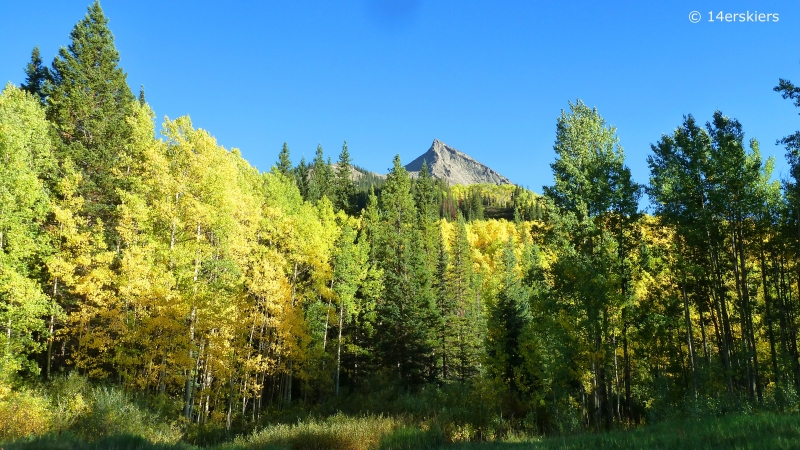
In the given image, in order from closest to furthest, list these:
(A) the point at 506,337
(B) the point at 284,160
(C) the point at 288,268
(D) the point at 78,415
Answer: (D) the point at 78,415 → (C) the point at 288,268 → (A) the point at 506,337 → (B) the point at 284,160

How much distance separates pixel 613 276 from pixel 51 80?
107 feet

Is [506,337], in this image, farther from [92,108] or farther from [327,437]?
[92,108]

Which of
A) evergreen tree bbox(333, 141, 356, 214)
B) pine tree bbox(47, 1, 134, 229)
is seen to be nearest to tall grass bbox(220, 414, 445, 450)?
pine tree bbox(47, 1, 134, 229)

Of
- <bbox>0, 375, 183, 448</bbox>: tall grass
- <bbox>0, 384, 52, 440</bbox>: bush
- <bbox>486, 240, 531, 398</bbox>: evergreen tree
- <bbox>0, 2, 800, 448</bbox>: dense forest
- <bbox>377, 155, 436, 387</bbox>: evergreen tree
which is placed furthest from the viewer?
<bbox>377, 155, 436, 387</bbox>: evergreen tree

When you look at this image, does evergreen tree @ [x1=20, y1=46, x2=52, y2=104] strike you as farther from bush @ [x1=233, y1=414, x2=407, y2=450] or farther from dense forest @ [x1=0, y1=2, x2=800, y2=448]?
bush @ [x1=233, y1=414, x2=407, y2=450]

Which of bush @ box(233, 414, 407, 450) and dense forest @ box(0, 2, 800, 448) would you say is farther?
dense forest @ box(0, 2, 800, 448)

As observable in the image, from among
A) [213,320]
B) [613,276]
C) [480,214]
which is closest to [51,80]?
[213,320]

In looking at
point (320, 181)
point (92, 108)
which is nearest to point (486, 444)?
point (92, 108)

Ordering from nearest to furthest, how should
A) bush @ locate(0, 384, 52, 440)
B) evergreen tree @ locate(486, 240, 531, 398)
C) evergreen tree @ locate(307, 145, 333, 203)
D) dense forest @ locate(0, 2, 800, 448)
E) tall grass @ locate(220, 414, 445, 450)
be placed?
bush @ locate(0, 384, 52, 440)
tall grass @ locate(220, 414, 445, 450)
dense forest @ locate(0, 2, 800, 448)
evergreen tree @ locate(486, 240, 531, 398)
evergreen tree @ locate(307, 145, 333, 203)

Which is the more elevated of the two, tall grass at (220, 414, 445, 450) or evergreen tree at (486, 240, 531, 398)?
evergreen tree at (486, 240, 531, 398)

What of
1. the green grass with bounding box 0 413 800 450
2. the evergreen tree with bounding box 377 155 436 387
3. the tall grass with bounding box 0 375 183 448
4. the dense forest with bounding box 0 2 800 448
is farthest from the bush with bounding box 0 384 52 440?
the evergreen tree with bounding box 377 155 436 387

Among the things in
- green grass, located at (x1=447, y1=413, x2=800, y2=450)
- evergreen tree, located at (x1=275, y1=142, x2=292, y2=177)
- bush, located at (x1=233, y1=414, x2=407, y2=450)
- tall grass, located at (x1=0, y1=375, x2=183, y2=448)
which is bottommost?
bush, located at (x1=233, y1=414, x2=407, y2=450)

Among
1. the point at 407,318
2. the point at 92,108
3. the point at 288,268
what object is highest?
the point at 92,108

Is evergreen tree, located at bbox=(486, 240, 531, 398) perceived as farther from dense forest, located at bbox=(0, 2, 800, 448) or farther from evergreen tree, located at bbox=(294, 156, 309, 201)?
evergreen tree, located at bbox=(294, 156, 309, 201)
